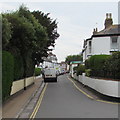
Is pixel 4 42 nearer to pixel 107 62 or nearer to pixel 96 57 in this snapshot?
pixel 107 62

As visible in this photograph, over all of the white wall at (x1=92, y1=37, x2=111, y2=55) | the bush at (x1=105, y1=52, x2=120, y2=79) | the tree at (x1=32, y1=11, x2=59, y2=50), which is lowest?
the bush at (x1=105, y1=52, x2=120, y2=79)

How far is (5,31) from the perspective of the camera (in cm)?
1211

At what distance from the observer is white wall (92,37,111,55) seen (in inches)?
1294

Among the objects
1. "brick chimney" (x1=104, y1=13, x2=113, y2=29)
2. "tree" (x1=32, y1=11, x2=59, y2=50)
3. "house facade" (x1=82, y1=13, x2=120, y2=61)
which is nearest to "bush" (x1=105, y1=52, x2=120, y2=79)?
"tree" (x1=32, y1=11, x2=59, y2=50)

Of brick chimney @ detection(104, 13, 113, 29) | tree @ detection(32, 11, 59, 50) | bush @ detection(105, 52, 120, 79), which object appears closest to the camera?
bush @ detection(105, 52, 120, 79)

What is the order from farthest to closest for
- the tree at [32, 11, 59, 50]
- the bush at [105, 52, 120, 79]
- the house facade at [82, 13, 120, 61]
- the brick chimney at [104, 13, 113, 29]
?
the brick chimney at [104, 13, 113, 29] < the house facade at [82, 13, 120, 61] < the tree at [32, 11, 59, 50] < the bush at [105, 52, 120, 79]

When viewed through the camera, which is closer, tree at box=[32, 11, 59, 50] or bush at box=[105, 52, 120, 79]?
bush at box=[105, 52, 120, 79]

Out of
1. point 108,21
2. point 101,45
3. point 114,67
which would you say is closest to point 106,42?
point 101,45

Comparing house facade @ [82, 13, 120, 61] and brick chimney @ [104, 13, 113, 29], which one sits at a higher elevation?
brick chimney @ [104, 13, 113, 29]

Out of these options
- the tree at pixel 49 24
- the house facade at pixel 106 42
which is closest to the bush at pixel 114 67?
the tree at pixel 49 24

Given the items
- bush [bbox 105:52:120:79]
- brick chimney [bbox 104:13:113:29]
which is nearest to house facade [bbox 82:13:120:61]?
brick chimney [bbox 104:13:113:29]

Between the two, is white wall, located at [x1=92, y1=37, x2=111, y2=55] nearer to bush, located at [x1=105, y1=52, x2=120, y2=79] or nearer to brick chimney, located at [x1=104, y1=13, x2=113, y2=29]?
brick chimney, located at [x1=104, y1=13, x2=113, y2=29]

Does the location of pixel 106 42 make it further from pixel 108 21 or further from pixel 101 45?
pixel 108 21

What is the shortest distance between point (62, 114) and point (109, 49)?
25029 millimetres
